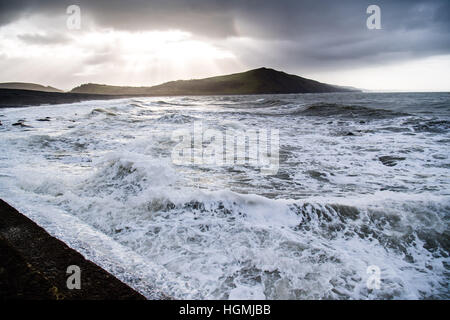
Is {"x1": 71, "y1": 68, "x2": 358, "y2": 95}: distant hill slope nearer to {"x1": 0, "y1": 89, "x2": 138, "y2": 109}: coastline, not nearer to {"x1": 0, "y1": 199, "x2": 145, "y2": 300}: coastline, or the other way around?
{"x1": 0, "y1": 89, "x2": 138, "y2": 109}: coastline

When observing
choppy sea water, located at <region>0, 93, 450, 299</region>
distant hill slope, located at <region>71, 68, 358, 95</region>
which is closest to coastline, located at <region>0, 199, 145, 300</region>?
choppy sea water, located at <region>0, 93, 450, 299</region>

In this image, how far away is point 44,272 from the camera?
1896 millimetres

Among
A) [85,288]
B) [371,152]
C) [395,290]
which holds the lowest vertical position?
[395,290]

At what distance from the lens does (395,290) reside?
7.40 feet

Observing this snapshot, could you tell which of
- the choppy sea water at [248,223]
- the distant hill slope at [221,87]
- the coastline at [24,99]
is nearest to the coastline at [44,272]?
the choppy sea water at [248,223]

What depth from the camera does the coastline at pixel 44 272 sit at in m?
1.71

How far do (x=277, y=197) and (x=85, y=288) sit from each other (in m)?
3.26

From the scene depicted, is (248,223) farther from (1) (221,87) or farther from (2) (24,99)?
(1) (221,87)

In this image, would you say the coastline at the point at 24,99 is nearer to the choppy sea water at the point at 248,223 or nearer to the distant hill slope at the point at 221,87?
the choppy sea water at the point at 248,223

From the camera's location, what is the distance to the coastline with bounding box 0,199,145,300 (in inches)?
67.5

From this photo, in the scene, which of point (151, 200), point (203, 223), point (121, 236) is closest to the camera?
point (121, 236)

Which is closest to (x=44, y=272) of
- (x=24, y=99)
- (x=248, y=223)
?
(x=248, y=223)

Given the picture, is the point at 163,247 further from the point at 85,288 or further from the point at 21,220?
the point at 21,220
